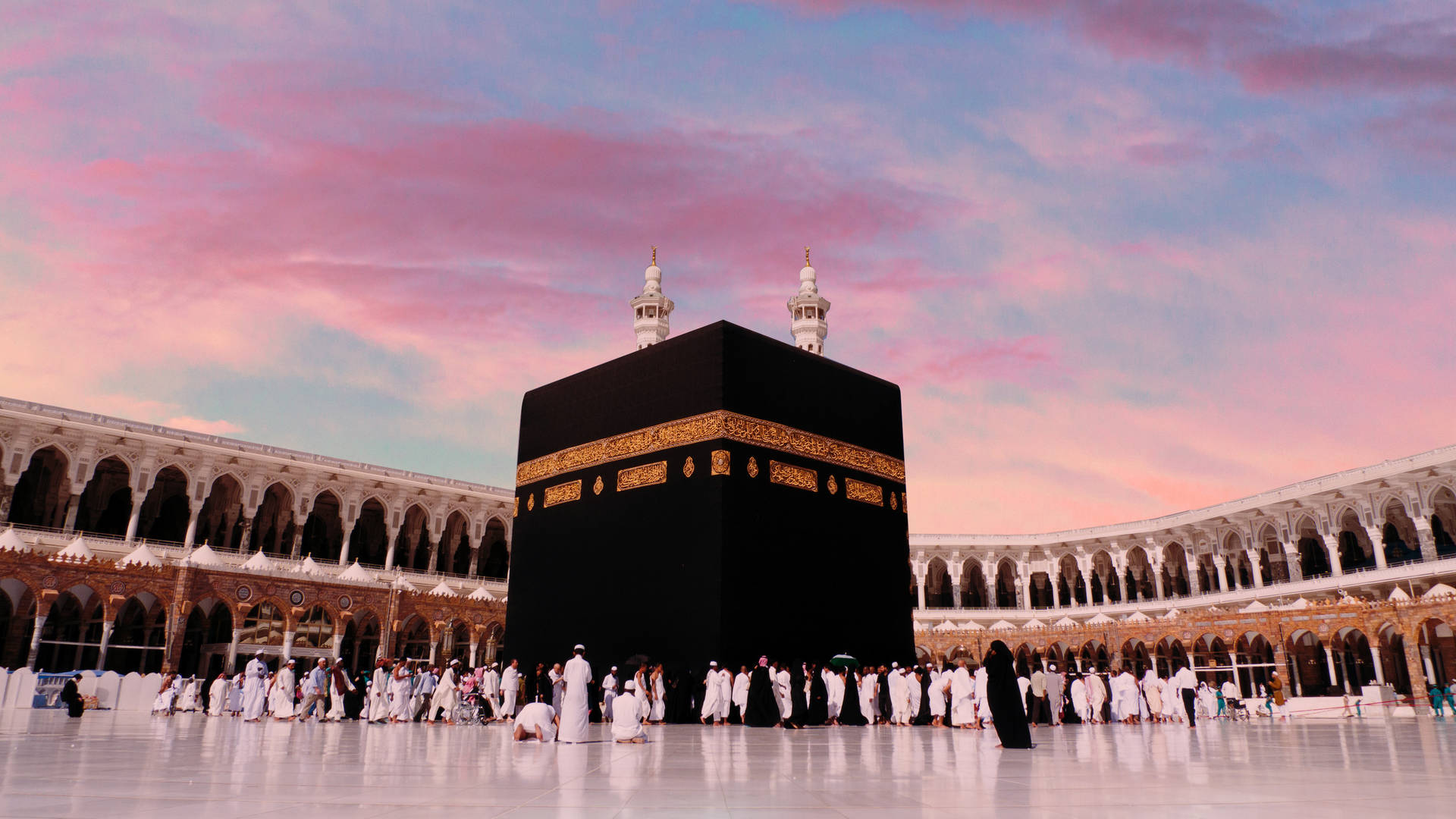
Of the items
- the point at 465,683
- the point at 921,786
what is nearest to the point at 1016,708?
the point at 921,786

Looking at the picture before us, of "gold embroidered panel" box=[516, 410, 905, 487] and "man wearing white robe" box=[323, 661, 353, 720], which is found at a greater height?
"gold embroidered panel" box=[516, 410, 905, 487]

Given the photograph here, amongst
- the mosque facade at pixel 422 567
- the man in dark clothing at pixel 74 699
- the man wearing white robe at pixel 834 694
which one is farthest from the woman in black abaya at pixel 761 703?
the man in dark clothing at pixel 74 699

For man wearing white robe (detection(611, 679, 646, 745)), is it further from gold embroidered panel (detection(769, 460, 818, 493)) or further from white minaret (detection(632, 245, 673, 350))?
white minaret (detection(632, 245, 673, 350))

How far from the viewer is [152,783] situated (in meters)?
3.76

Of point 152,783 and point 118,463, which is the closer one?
point 152,783

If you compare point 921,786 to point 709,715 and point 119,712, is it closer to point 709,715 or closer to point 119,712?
point 709,715

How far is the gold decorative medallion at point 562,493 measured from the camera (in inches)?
495

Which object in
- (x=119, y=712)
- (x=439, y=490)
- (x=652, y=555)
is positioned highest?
(x=439, y=490)

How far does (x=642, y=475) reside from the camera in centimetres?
1157

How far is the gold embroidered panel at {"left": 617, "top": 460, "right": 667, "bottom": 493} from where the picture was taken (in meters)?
11.3

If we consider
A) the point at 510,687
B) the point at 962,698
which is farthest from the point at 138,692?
the point at 962,698

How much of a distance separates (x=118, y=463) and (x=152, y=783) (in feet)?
81.2

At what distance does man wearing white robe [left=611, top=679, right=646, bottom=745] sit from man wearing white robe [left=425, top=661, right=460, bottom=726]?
15.8 ft

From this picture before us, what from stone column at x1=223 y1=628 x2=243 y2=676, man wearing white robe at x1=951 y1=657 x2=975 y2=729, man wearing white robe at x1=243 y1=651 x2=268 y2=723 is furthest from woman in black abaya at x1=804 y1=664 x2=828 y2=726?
stone column at x1=223 y1=628 x2=243 y2=676
